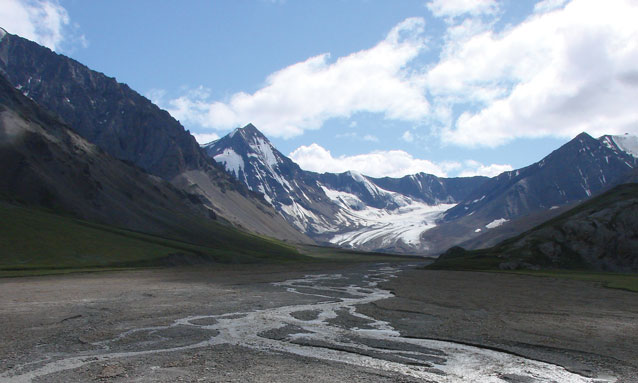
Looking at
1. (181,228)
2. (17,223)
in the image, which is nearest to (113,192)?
(181,228)

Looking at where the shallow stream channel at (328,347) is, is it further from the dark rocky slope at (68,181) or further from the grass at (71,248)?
the dark rocky slope at (68,181)

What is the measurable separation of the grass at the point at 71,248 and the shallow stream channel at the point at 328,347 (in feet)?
194

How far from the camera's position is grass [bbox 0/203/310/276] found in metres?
85.6

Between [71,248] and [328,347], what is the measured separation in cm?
9280

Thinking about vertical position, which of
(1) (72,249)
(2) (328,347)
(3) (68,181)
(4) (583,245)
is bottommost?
(2) (328,347)

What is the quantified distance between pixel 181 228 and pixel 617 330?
161 m

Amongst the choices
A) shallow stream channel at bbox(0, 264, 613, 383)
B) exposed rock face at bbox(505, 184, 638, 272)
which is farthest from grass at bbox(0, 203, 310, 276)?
exposed rock face at bbox(505, 184, 638, 272)

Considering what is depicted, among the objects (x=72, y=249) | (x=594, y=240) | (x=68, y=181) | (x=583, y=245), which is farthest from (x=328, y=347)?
(x=68, y=181)

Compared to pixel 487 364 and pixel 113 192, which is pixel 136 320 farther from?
pixel 113 192

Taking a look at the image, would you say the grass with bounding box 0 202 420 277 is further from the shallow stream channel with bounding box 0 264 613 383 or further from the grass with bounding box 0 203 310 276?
the shallow stream channel with bounding box 0 264 613 383

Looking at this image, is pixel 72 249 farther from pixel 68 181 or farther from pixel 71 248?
pixel 68 181

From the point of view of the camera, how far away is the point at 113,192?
570 ft

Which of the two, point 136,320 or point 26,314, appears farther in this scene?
point 26,314

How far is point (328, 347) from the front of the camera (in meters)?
23.1
